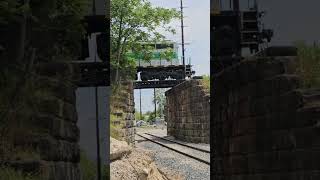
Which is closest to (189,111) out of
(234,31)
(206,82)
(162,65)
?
(206,82)

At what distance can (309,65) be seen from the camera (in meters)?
7.43

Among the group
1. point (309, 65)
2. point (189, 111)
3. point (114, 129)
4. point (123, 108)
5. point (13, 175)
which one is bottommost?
point (13, 175)

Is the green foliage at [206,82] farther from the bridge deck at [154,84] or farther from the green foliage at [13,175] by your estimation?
the green foliage at [13,175]

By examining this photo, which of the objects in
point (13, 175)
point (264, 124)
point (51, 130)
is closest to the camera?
point (13, 175)

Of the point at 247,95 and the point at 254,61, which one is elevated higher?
the point at 254,61

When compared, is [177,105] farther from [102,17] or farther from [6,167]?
[6,167]

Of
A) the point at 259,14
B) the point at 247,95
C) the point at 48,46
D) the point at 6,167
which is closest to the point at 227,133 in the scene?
the point at 247,95

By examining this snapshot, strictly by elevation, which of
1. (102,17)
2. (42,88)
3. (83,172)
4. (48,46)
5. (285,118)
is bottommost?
(83,172)

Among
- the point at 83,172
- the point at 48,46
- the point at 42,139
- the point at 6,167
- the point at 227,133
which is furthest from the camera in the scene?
the point at 227,133

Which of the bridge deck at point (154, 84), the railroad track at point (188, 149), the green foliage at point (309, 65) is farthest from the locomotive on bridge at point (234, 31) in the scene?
the railroad track at point (188, 149)

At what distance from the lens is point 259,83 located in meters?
7.99

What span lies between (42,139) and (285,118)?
11.0 ft

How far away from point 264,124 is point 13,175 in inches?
159

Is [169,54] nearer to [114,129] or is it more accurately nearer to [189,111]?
[189,111]
